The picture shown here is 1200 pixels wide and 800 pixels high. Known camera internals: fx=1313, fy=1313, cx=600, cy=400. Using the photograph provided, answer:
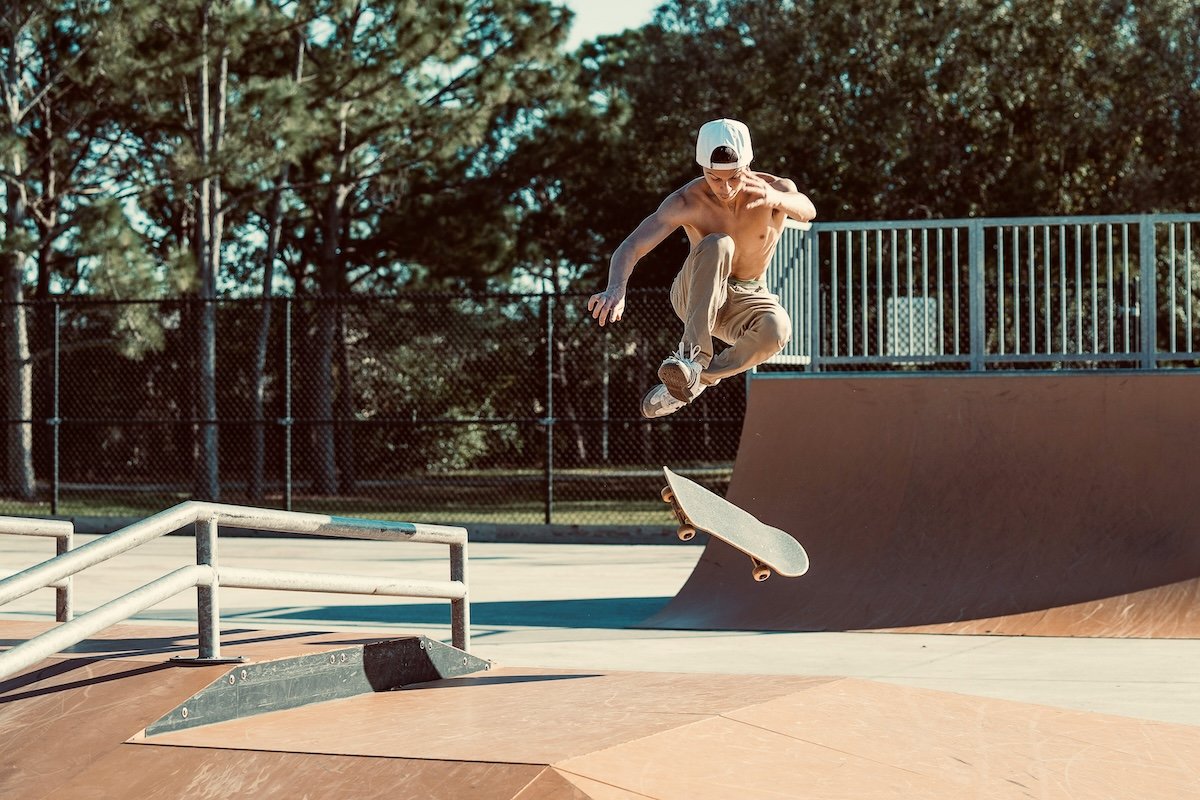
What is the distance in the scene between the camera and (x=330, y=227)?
1058 inches

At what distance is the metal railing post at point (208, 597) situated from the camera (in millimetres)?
4734

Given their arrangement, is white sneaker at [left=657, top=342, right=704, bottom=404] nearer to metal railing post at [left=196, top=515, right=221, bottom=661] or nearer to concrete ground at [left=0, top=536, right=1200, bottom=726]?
metal railing post at [left=196, top=515, right=221, bottom=661]

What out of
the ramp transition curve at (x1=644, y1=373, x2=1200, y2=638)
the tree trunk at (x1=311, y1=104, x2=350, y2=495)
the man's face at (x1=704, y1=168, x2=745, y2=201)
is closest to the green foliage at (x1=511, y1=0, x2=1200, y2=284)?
the tree trunk at (x1=311, y1=104, x2=350, y2=495)

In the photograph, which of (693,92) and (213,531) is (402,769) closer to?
(213,531)

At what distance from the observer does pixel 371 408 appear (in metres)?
26.9

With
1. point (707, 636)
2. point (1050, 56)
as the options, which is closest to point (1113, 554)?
point (707, 636)

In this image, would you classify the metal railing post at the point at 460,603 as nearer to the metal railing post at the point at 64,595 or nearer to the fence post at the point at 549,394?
the metal railing post at the point at 64,595

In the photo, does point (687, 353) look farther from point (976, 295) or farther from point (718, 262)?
point (976, 295)

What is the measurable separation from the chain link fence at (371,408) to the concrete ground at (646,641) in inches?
292

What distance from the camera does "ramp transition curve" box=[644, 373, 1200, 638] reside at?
9.21 meters

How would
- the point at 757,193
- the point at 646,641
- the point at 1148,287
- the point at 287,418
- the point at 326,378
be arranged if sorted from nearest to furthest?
the point at 757,193
the point at 646,641
the point at 1148,287
the point at 287,418
the point at 326,378

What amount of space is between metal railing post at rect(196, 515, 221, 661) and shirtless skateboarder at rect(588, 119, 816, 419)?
176 centimetres

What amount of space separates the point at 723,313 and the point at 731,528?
1021 mm

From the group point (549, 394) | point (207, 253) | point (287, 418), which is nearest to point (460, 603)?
point (549, 394)
